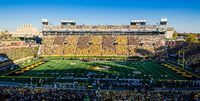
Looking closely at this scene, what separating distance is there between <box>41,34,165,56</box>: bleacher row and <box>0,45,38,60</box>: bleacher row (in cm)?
394

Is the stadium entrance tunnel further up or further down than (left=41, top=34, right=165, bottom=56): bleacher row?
further down

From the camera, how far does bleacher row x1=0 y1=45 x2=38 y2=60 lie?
85.5 meters

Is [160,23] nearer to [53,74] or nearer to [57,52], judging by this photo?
[57,52]

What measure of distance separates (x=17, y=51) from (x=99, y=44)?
30711 millimetres

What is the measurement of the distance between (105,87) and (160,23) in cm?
7938

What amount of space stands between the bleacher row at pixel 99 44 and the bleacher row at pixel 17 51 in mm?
3945

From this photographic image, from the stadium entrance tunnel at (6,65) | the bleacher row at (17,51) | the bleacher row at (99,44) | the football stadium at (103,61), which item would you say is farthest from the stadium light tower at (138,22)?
the stadium entrance tunnel at (6,65)

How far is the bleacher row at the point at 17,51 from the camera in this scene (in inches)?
3366

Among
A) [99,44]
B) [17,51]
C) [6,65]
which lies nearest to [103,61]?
[99,44]

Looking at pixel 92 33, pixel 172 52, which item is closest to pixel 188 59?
pixel 172 52

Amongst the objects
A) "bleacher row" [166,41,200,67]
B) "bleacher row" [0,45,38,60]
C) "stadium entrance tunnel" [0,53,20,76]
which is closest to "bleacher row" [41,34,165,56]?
"bleacher row" [0,45,38,60]

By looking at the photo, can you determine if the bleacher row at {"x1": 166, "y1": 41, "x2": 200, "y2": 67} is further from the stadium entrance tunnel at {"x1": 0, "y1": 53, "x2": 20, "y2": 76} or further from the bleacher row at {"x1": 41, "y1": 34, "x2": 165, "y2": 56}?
the stadium entrance tunnel at {"x1": 0, "y1": 53, "x2": 20, "y2": 76}

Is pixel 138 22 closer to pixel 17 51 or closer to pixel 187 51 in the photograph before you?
pixel 187 51

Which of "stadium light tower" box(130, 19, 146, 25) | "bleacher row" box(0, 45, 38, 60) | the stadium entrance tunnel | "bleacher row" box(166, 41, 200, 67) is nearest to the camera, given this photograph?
the stadium entrance tunnel
